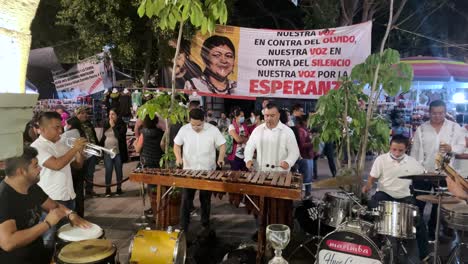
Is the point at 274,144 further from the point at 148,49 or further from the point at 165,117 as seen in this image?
the point at 148,49

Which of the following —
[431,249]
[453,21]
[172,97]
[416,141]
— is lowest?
[431,249]

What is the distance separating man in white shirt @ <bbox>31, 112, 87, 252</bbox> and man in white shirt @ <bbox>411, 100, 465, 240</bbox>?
4.74m

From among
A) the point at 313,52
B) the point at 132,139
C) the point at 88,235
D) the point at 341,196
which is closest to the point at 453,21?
the point at 313,52

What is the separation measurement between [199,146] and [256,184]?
139cm

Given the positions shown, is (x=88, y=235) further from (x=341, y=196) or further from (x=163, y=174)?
(x=341, y=196)

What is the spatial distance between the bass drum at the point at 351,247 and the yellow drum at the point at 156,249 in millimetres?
1511

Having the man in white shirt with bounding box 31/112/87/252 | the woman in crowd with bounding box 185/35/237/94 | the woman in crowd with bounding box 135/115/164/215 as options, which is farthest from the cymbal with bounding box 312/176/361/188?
the woman in crowd with bounding box 185/35/237/94

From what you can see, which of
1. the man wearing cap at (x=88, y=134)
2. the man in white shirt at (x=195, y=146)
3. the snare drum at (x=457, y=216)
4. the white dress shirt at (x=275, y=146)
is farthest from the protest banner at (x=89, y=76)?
the snare drum at (x=457, y=216)

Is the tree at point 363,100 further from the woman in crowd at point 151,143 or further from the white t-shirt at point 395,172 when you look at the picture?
the woman in crowd at point 151,143

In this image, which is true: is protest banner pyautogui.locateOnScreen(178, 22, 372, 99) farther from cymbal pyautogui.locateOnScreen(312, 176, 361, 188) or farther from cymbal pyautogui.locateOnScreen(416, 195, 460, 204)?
cymbal pyautogui.locateOnScreen(416, 195, 460, 204)

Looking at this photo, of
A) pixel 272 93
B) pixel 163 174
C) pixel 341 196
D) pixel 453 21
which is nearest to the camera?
pixel 341 196

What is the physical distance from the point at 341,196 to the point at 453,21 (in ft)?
59.3

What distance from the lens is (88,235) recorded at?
131 inches

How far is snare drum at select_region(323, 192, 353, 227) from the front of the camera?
428 centimetres
